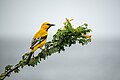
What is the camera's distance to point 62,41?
3.53m

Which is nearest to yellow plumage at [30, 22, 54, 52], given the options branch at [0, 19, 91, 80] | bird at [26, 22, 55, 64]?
bird at [26, 22, 55, 64]

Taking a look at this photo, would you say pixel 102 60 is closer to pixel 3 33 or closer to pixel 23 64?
pixel 23 64

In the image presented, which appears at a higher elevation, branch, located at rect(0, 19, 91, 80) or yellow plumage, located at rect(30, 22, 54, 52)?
yellow plumage, located at rect(30, 22, 54, 52)

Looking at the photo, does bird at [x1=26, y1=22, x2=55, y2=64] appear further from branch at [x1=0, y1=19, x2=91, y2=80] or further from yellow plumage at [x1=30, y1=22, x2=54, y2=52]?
branch at [x1=0, y1=19, x2=91, y2=80]

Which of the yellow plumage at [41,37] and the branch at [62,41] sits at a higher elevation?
the yellow plumage at [41,37]

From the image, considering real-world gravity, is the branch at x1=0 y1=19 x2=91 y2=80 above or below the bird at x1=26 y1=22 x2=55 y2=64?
below

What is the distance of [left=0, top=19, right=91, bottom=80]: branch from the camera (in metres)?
3.47

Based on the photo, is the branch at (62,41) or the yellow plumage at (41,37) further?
the yellow plumage at (41,37)

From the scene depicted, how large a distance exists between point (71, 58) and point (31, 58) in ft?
141

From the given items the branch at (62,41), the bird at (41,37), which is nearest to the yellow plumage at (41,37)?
the bird at (41,37)

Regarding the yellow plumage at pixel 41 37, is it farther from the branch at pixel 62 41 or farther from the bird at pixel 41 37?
the branch at pixel 62 41

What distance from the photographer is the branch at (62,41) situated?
137 inches

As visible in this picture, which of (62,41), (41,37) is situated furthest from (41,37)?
(62,41)

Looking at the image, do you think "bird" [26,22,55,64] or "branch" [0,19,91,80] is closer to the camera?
"branch" [0,19,91,80]
